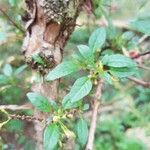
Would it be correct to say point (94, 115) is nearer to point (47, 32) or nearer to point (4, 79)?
point (47, 32)

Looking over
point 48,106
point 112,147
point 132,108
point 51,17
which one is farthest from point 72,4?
point 112,147

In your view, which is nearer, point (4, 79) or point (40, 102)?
point (40, 102)

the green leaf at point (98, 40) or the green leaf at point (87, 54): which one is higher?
the green leaf at point (98, 40)

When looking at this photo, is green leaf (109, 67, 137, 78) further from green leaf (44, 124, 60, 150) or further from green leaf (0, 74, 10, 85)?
green leaf (0, 74, 10, 85)

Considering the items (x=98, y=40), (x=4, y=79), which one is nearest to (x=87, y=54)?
(x=98, y=40)

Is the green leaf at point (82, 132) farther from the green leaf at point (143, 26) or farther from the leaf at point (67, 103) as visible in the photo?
the green leaf at point (143, 26)

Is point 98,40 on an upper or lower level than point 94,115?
upper

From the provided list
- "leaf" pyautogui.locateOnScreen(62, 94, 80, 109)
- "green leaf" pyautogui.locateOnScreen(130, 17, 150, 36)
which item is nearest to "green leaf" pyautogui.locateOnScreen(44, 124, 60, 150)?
"leaf" pyautogui.locateOnScreen(62, 94, 80, 109)

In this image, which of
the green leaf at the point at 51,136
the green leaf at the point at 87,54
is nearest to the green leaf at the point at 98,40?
the green leaf at the point at 87,54
